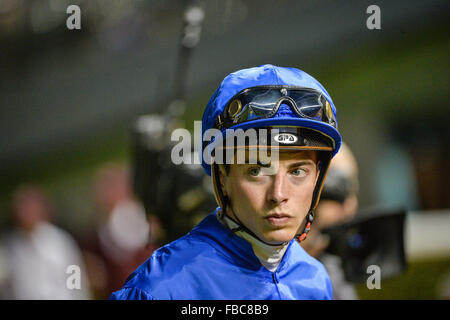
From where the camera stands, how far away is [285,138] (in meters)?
1.61

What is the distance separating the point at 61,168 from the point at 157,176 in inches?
142

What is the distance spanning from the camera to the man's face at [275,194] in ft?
5.35

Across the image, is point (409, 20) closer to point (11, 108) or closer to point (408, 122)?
point (408, 122)

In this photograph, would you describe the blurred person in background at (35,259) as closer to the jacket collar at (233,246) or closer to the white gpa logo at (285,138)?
the jacket collar at (233,246)

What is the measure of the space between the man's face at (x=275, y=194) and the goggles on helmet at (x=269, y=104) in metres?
0.12

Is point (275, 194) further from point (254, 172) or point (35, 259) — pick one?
point (35, 259)

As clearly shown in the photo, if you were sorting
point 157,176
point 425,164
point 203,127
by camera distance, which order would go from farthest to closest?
point 425,164 < point 157,176 < point 203,127

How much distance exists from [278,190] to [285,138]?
0.49 ft

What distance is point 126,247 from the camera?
12.8ft

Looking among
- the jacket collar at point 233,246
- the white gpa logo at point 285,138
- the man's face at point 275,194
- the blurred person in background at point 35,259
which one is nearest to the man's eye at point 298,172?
the man's face at point 275,194

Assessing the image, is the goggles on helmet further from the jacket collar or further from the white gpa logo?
the jacket collar

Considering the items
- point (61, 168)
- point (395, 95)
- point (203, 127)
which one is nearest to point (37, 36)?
point (61, 168)

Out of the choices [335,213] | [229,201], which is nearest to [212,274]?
[229,201]

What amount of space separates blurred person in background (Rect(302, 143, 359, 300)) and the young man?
40.2 inches
